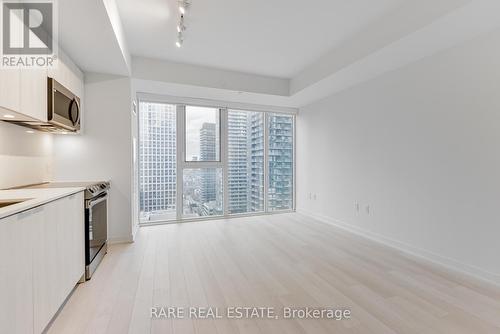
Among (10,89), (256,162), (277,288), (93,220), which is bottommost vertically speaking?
(277,288)

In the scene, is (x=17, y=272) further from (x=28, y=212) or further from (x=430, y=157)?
(x=430, y=157)

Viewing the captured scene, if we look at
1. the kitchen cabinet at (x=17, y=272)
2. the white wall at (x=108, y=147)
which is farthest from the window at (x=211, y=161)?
the kitchen cabinet at (x=17, y=272)

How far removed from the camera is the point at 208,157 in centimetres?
491

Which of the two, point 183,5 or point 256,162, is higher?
point 183,5

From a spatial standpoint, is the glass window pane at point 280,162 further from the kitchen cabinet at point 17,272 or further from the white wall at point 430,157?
the kitchen cabinet at point 17,272

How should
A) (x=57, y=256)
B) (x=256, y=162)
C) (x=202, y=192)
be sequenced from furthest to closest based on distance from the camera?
(x=256, y=162) < (x=202, y=192) < (x=57, y=256)

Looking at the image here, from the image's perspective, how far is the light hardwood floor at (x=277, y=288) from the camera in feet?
5.68

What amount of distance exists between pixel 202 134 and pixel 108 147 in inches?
74.1

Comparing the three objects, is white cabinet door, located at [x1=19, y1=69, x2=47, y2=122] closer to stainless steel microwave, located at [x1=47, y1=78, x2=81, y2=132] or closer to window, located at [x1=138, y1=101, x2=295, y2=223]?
stainless steel microwave, located at [x1=47, y1=78, x2=81, y2=132]

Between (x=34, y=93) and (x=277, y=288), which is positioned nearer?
(x=34, y=93)

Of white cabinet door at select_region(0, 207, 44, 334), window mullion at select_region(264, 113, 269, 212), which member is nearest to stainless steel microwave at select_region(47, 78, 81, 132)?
white cabinet door at select_region(0, 207, 44, 334)

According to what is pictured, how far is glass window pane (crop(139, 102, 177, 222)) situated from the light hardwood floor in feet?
3.80

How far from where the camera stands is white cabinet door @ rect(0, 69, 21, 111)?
5.16 feet

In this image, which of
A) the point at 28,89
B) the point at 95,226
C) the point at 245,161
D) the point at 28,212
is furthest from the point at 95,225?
the point at 245,161
